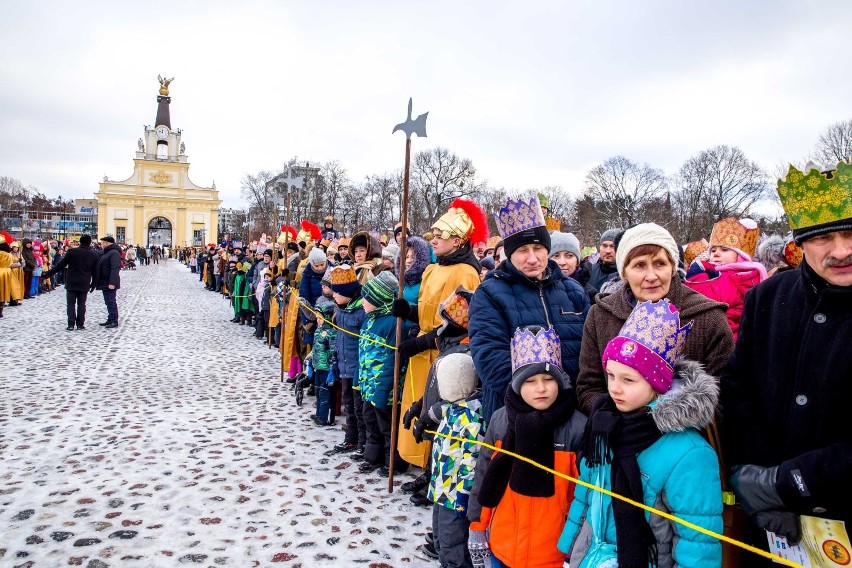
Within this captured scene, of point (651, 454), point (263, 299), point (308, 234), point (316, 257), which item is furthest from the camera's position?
point (263, 299)

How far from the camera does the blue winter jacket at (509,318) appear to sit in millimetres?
3107

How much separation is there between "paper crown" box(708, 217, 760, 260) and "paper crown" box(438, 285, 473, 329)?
185 centimetres

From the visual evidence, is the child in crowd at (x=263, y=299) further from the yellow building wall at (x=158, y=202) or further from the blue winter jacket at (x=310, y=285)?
the yellow building wall at (x=158, y=202)

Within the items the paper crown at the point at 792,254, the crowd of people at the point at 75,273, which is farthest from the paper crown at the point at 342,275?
the crowd of people at the point at 75,273

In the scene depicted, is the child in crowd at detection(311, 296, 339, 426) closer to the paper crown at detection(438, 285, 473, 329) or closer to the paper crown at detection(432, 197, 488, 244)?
the paper crown at detection(432, 197, 488, 244)

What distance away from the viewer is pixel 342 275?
5.71 m

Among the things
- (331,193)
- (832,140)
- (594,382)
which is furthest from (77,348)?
(331,193)

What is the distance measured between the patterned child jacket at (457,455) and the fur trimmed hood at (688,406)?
1415mm

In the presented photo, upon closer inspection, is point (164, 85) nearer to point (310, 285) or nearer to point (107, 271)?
point (107, 271)

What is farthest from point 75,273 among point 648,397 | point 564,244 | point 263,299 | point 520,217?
point 648,397

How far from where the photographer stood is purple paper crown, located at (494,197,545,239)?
10.9 ft

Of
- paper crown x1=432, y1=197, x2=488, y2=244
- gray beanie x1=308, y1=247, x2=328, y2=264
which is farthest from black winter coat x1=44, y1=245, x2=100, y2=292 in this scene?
paper crown x1=432, y1=197, x2=488, y2=244

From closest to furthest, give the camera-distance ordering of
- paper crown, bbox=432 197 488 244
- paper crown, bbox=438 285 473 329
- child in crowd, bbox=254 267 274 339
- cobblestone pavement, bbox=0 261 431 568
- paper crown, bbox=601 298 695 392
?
1. paper crown, bbox=601 298 695 392
2. cobblestone pavement, bbox=0 261 431 568
3. paper crown, bbox=438 285 473 329
4. paper crown, bbox=432 197 488 244
5. child in crowd, bbox=254 267 274 339

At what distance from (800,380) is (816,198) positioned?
658mm
